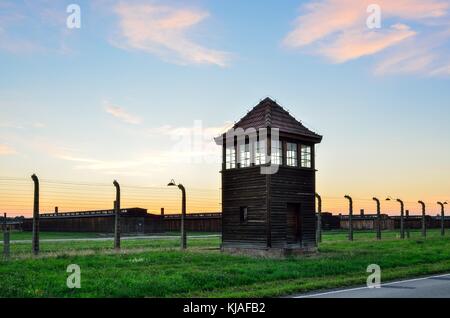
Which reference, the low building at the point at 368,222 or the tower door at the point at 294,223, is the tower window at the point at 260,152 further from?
the low building at the point at 368,222

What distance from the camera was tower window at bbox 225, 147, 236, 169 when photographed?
2836 centimetres

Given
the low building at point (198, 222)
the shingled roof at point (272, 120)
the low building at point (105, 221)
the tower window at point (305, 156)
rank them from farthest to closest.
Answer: the low building at point (198, 222)
the low building at point (105, 221)
the tower window at point (305, 156)
the shingled roof at point (272, 120)

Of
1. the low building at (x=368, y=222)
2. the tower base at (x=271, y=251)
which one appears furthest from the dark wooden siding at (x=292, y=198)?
the low building at (x=368, y=222)

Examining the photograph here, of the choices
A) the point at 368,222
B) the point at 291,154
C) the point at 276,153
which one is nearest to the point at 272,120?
the point at 276,153

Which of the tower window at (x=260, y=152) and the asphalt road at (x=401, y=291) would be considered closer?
the asphalt road at (x=401, y=291)

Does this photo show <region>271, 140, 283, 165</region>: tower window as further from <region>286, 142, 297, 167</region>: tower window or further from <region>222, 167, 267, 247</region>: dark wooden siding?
<region>222, 167, 267, 247</region>: dark wooden siding

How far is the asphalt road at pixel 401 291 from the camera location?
13586 millimetres

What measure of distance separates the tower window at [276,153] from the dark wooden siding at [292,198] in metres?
0.43

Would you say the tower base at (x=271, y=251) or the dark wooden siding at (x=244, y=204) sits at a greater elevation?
→ the dark wooden siding at (x=244, y=204)

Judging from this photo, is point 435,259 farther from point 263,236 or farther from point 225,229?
point 225,229

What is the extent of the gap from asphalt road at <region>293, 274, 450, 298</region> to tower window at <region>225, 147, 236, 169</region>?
13.1 m

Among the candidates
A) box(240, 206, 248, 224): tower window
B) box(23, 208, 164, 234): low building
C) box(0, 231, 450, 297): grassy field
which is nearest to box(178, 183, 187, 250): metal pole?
box(240, 206, 248, 224): tower window
